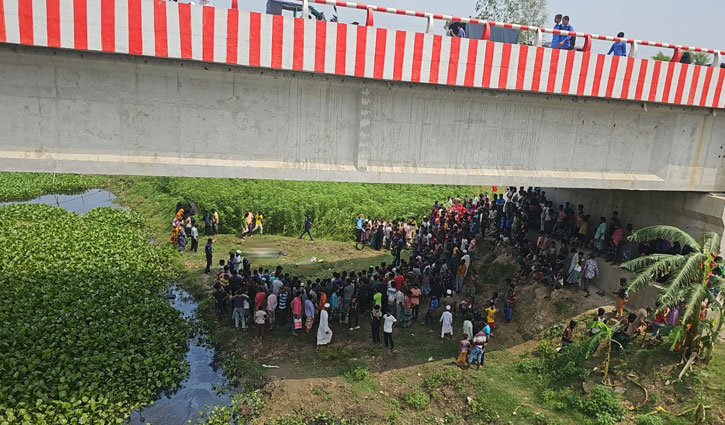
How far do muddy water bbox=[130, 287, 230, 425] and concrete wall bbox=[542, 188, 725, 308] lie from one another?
35.1ft

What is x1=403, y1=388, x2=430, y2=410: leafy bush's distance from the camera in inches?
415

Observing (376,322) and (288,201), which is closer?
(376,322)

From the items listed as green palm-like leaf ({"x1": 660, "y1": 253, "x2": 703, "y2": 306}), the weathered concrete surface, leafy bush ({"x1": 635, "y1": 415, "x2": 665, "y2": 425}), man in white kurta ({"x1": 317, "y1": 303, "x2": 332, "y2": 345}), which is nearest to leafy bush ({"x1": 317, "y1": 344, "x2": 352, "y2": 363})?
man in white kurta ({"x1": 317, "y1": 303, "x2": 332, "y2": 345})

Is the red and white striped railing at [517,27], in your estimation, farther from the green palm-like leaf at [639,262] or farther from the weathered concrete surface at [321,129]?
the green palm-like leaf at [639,262]

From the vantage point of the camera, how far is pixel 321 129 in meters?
10.3

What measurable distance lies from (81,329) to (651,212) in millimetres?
15856

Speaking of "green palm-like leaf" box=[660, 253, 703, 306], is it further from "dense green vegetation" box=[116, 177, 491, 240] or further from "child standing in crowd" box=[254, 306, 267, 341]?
"dense green vegetation" box=[116, 177, 491, 240]

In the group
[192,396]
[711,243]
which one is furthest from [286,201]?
[711,243]

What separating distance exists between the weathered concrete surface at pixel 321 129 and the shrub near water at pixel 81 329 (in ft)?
14.6

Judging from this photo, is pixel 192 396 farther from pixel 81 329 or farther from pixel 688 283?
pixel 688 283

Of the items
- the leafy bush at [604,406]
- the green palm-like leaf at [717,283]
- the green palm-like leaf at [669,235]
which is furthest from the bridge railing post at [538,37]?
the leafy bush at [604,406]

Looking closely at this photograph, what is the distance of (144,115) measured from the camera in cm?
920

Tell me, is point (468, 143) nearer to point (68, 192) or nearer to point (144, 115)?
point (144, 115)

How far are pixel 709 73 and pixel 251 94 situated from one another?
10.7m
